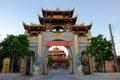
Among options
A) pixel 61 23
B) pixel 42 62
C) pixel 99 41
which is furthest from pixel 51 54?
pixel 99 41

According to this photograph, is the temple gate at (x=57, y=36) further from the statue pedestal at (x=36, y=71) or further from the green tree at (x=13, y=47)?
the green tree at (x=13, y=47)

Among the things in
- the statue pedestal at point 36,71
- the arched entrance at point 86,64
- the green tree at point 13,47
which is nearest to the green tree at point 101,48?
the arched entrance at point 86,64

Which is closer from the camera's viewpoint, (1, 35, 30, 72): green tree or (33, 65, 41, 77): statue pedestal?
(1, 35, 30, 72): green tree

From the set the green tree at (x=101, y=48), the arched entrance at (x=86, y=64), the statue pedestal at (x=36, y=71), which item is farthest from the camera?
the arched entrance at (x=86, y=64)

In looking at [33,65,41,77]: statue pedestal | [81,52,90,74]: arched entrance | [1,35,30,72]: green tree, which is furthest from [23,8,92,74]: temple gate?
[1,35,30,72]: green tree

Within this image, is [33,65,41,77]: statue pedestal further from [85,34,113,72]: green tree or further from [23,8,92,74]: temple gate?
[85,34,113,72]: green tree

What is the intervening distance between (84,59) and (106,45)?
7483 mm

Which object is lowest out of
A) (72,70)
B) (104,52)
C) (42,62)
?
(72,70)

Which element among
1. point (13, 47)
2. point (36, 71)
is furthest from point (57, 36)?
point (13, 47)

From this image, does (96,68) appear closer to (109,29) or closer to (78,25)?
(78,25)

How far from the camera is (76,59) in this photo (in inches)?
850

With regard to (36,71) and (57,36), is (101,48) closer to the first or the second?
(57,36)

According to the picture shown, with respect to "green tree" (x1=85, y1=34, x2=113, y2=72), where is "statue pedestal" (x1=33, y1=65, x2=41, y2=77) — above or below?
below

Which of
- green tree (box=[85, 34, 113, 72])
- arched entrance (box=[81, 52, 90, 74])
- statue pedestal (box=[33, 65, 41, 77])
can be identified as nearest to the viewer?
green tree (box=[85, 34, 113, 72])
